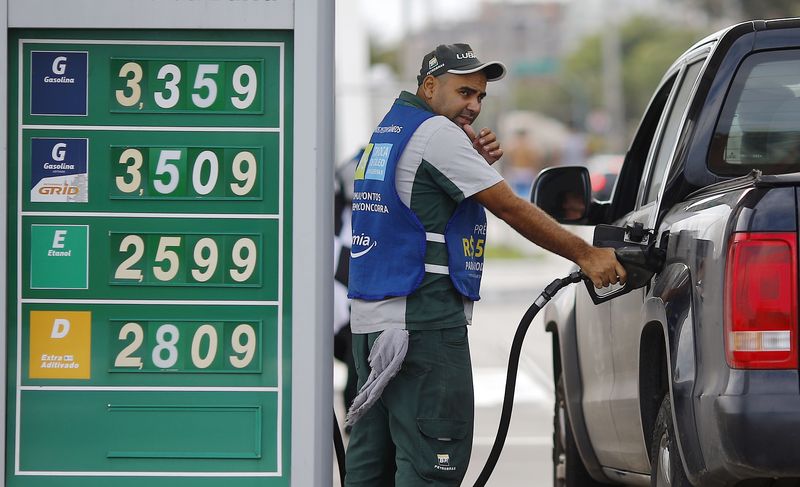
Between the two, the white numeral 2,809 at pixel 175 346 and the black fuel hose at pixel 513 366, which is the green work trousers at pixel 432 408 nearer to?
the black fuel hose at pixel 513 366

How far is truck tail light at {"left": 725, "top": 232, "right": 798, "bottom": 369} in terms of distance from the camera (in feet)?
12.6

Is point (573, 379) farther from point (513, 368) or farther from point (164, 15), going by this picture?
point (164, 15)

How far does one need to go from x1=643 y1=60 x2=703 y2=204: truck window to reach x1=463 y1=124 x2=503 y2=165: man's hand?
2.25 feet

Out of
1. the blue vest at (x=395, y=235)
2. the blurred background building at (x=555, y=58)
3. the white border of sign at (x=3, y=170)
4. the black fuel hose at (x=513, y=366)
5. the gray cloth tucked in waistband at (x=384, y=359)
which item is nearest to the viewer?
the white border of sign at (x=3, y=170)

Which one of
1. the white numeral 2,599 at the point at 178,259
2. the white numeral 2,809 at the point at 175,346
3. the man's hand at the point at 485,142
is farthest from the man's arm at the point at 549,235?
the white numeral 2,809 at the point at 175,346

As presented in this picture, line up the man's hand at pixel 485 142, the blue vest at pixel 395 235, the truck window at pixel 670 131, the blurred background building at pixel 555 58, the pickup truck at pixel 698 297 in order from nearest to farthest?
the pickup truck at pixel 698 297 → the blue vest at pixel 395 235 → the man's hand at pixel 485 142 → the truck window at pixel 670 131 → the blurred background building at pixel 555 58

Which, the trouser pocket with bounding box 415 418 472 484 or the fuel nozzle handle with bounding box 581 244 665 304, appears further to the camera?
the trouser pocket with bounding box 415 418 472 484

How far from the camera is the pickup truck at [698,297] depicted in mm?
3840

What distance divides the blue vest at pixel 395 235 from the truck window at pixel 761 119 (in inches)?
34.3

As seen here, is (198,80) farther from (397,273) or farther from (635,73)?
(635,73)

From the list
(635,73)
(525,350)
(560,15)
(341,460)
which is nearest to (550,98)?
(635,73)

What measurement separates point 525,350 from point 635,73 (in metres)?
92.7

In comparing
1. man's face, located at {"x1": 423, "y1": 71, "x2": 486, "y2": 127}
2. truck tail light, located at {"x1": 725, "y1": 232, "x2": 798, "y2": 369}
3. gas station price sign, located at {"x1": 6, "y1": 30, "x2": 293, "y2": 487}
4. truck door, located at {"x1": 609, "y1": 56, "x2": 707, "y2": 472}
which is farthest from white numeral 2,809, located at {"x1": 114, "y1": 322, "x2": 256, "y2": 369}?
truck tail light, located at {"x1": 725, "y1": 232, "x2": 798, "y2": 369}

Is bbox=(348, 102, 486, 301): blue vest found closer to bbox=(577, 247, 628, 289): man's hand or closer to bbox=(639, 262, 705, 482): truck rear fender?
bbox=(577, 247, 628, 289): man's hand
